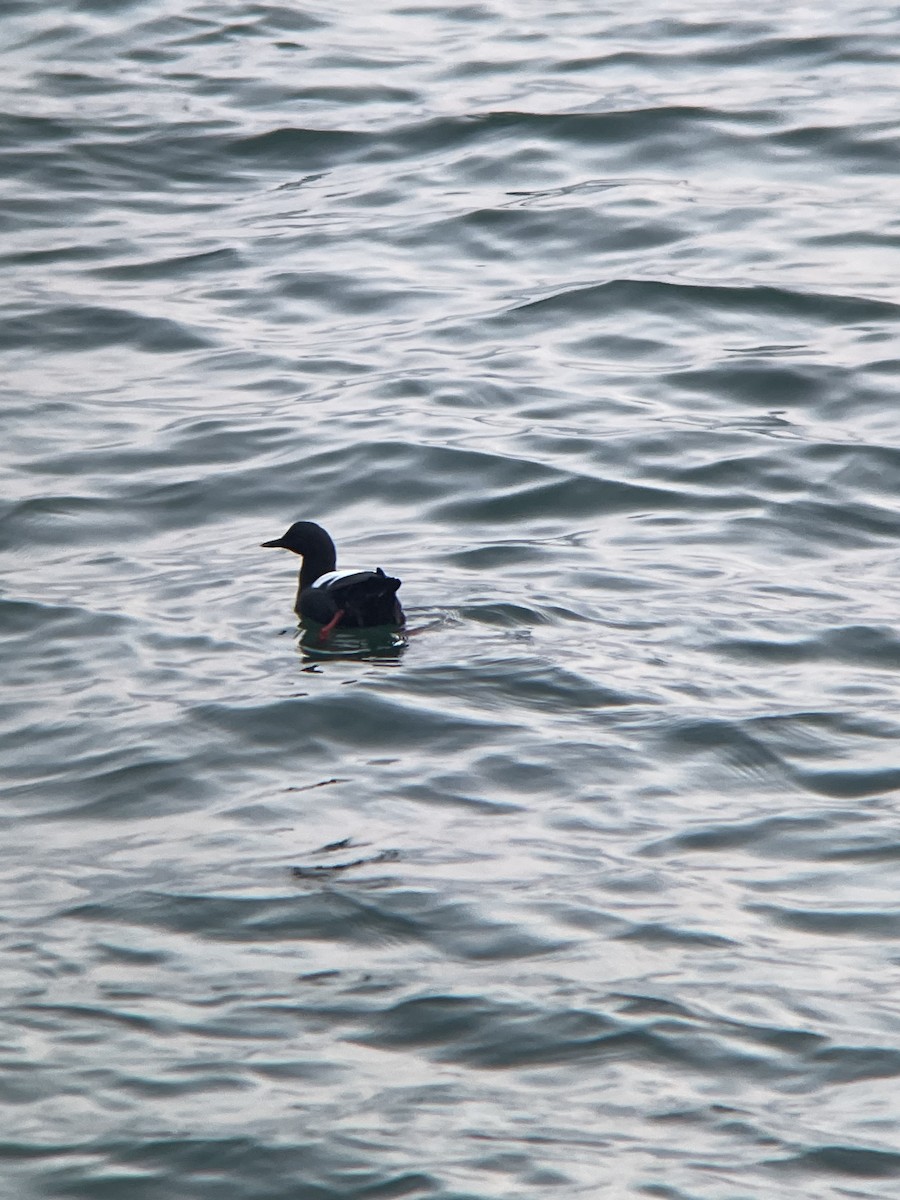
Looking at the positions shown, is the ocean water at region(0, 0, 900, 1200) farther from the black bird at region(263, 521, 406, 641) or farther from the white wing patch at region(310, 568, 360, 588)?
the white wing patch at region(310, 568, 360, 588)

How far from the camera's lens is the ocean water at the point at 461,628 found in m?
5.59

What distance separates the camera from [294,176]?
16.1 m

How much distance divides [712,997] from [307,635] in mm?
3679

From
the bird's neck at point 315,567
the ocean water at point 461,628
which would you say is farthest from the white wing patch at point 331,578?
the ocean water at point 461,628

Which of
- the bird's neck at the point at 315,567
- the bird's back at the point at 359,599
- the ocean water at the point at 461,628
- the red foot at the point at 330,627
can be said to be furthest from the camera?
the bird's neck at the point at 315,567

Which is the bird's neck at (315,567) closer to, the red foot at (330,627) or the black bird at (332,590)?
the black bird at (332,590)

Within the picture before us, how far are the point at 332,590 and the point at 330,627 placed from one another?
7.8 inches

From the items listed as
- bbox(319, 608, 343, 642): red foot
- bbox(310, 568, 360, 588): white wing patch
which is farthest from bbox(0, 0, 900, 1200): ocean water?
bbox(310, 568, 360, 588): white wing patch

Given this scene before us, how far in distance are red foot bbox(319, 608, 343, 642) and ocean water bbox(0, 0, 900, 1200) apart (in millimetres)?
165

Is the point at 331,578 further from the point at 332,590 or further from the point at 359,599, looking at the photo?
the point at 359,599

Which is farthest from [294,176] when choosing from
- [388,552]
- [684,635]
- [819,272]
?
[684,635]

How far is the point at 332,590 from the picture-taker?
29.3 feet

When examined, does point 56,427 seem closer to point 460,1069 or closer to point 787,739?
point 787,739

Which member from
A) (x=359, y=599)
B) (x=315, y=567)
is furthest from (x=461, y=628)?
(x=315, y=567)
